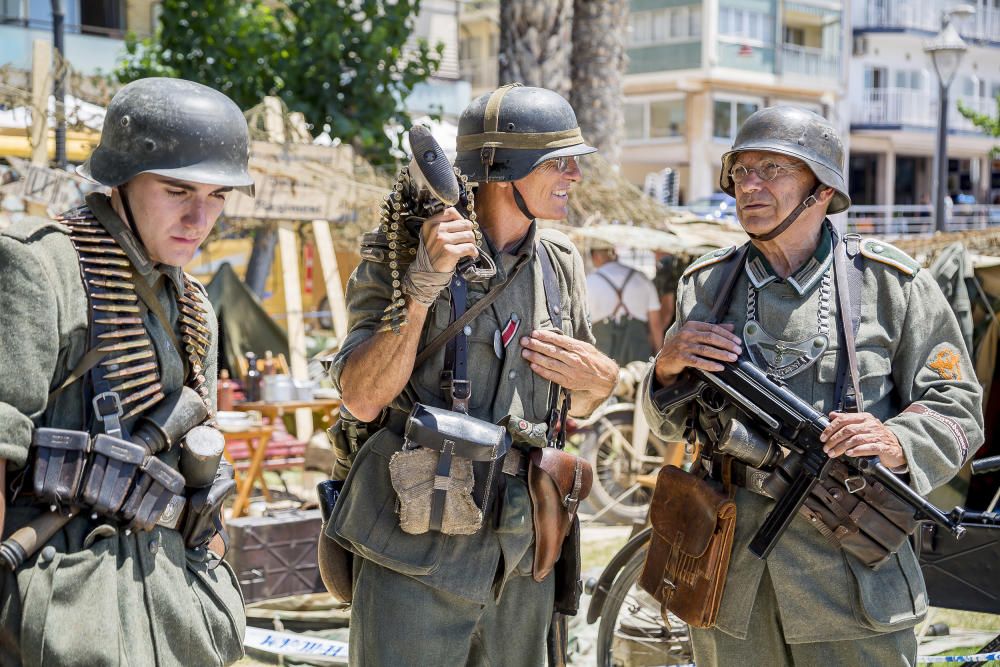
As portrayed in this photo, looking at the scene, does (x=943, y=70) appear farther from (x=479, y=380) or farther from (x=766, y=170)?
(x=479, y=380)

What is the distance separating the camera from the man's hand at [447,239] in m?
3.29

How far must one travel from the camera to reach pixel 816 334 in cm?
381

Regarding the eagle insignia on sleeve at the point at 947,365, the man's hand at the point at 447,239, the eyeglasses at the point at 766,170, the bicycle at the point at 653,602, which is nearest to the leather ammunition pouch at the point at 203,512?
the man's hand at the point at 447,239

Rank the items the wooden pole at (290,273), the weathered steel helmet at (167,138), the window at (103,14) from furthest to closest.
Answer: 1. the window at (103,14)
2. the wooden pole at (290,273)
3. the weathered steel helmet at (167,138)

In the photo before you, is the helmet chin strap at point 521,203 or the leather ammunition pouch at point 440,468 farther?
the helmet chin strap at point 521,203

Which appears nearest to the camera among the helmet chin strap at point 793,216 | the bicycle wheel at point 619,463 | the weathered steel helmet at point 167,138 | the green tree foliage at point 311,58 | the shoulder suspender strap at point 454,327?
the weathered steel helmet at point 167,138

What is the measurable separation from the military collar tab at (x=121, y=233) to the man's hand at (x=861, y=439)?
1.99m

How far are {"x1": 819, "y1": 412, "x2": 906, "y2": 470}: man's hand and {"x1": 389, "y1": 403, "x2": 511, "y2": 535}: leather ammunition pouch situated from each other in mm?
987

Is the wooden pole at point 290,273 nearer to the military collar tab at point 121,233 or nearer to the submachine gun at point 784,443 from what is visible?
the submachine gun at point 784,443

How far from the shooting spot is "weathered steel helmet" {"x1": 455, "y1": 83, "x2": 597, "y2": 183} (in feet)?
12.2

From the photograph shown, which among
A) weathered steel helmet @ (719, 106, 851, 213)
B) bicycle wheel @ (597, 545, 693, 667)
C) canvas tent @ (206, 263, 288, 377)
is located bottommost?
bicycle wheel @ (597, 545, 693, 667)

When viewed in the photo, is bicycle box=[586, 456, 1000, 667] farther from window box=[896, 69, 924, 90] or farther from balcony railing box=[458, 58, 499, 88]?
window box=[896, 69, 924, 90]

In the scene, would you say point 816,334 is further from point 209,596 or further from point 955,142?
point 955,142

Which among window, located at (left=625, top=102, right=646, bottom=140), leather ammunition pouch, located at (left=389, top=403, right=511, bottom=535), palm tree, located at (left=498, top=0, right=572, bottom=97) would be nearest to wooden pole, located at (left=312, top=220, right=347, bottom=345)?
palm tree, located at (left=498, top=0, right=572, bottom=97)
